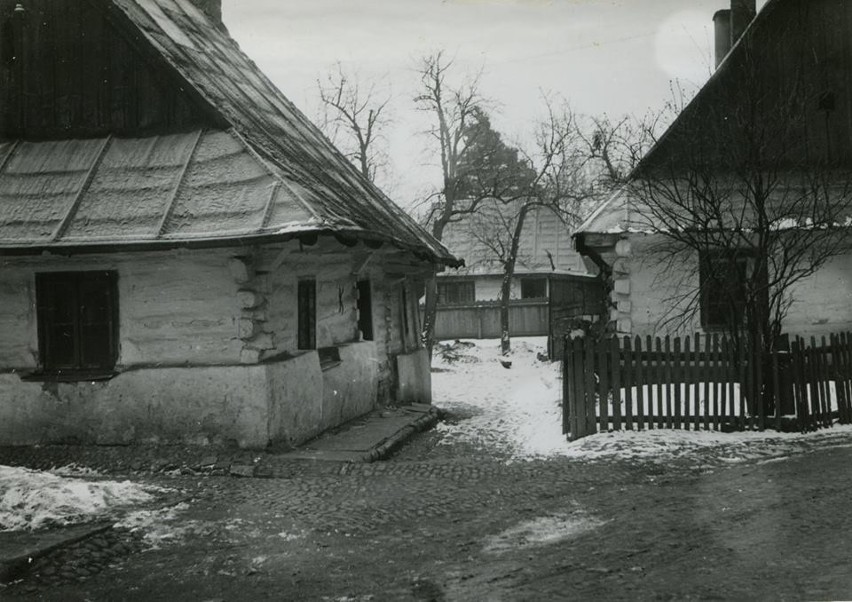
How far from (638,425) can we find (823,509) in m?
4.02

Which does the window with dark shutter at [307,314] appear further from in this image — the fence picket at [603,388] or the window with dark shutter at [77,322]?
the fence picket at [603,388]

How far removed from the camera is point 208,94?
1138 cm

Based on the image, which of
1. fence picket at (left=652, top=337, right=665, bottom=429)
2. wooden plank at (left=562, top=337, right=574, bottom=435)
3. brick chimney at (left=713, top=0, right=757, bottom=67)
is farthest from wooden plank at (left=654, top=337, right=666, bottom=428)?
brick chimney at (left=713, top=0, right=757, bottom=67)

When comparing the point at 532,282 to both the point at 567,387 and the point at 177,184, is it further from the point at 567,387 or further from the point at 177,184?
the point at 177,184

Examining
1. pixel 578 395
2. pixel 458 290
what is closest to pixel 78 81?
pixel 578 395

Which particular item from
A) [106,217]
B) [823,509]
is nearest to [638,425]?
[823,509]

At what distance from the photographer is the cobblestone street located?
513 cm

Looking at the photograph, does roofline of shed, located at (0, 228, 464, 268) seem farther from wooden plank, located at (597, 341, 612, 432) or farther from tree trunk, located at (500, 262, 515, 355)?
tree trunk, located at (500, 262, 515, 355)

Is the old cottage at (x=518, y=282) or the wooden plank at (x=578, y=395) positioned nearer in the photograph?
the wooden plank at (x=578, y=395)

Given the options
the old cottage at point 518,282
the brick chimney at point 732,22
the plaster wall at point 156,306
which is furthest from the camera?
the old cottage at point 518,282

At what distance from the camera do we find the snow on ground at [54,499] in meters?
6.60

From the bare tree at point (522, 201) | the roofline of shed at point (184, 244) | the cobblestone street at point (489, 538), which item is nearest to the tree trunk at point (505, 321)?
the bare tree at point (522, 201)

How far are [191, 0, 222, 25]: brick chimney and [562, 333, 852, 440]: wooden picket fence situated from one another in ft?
38.8

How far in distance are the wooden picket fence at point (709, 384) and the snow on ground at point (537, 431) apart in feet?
0.64
